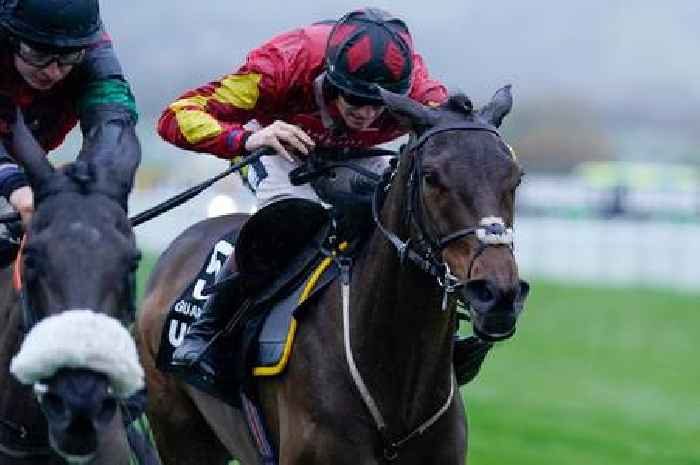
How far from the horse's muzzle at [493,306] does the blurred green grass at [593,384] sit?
6481mm

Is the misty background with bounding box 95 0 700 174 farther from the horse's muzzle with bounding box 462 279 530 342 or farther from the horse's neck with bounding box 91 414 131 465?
the horse's neck with bounding box 91 414 131 465

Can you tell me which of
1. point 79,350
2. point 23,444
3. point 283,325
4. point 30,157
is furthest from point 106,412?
point 283,325

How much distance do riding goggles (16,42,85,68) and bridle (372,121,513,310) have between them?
51.8 inches

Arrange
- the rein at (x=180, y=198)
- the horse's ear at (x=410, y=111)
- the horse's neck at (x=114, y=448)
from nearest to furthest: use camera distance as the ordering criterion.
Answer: the horse's neck at (x=114, y=448), the rein at (x=180, y=198), the horse's ear at (x=410, y=111)

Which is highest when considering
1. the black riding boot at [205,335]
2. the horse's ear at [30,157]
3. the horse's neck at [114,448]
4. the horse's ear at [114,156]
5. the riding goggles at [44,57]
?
the riding goggles at [44,57]

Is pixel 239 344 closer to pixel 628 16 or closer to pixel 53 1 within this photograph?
pixel 53 1

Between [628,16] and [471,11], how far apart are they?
8.48m

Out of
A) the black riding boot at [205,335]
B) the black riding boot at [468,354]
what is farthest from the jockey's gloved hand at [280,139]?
the black riding boot at [468,354]

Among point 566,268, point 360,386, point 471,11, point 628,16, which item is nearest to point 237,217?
point 360,386

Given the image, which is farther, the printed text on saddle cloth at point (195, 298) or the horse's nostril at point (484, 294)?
the printed text on saddle cloth at point (195, 298)

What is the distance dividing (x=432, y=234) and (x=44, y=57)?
4.97ft

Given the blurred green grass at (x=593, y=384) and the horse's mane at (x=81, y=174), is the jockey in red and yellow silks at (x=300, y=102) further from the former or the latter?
the blurred green grass at (x=593, y=384)

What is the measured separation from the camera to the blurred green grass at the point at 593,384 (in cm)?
1377

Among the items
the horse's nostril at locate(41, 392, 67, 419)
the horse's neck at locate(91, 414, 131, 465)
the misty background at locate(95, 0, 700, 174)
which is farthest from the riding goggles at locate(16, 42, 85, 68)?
the misty background at locate(95, 0, 700, 174)
